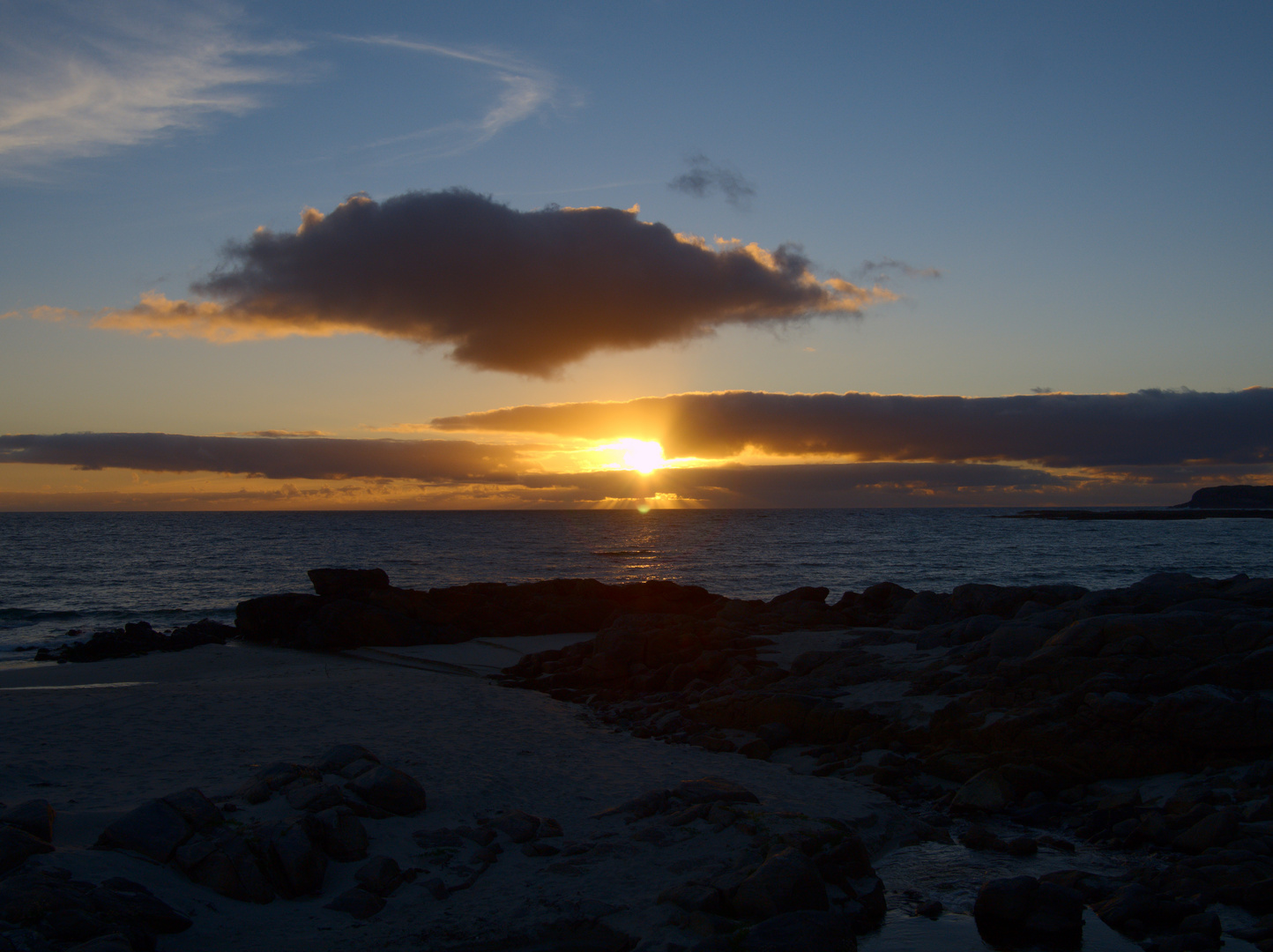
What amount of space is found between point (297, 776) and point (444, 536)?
96.6 meters

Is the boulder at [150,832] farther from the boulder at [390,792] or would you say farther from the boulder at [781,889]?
the boulder at [781,889]

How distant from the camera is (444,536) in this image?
103 metres

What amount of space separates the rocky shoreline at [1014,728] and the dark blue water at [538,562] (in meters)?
24.0

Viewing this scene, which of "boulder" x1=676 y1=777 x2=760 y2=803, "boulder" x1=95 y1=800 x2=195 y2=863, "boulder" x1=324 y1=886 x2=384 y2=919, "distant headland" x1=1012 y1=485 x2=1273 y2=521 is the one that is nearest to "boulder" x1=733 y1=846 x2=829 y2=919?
"boulder" x1=676 y1=777 x2=760 y2=803

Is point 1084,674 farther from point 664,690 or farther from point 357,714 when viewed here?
point 357,714

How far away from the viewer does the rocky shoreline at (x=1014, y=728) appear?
7.11 m

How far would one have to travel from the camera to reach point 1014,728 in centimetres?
1145

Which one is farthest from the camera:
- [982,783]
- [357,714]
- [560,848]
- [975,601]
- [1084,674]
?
[975,601]

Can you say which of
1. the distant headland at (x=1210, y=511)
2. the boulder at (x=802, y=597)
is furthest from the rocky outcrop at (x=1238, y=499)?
the boulder at (x=802, y=597)

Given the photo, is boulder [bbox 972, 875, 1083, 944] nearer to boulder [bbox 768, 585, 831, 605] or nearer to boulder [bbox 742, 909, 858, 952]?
boulder [bbox 742, 909, 858, 952]

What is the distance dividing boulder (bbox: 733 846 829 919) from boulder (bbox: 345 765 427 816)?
4180 millimetres

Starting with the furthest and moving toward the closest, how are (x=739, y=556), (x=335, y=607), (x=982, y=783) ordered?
(x=739, y=556), (x=335, y=607), (x=982, y=783)

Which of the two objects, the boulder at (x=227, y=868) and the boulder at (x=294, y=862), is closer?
the boulder at (x=227, y=868)

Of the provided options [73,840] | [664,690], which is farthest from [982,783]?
[73,840]
